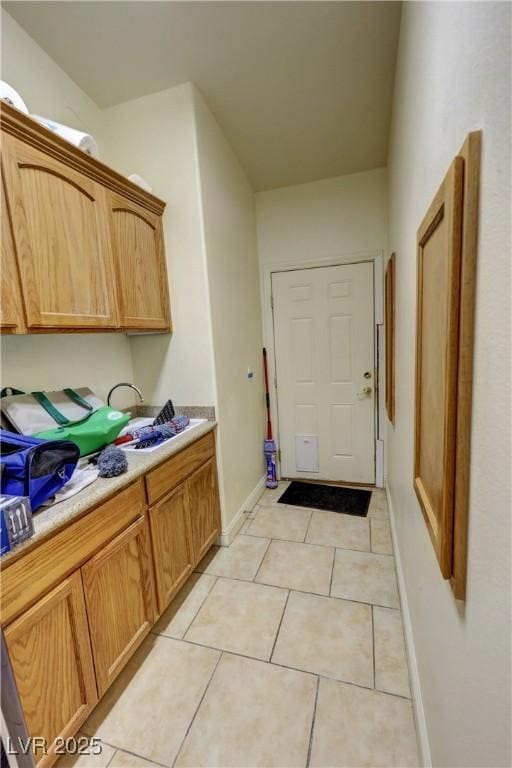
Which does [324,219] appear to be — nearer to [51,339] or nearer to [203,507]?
[51,339]

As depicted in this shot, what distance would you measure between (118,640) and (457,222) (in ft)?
5.82

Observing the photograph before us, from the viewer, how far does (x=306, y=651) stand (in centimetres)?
149

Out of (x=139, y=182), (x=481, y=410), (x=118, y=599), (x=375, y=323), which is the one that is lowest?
(x=118, y=599)

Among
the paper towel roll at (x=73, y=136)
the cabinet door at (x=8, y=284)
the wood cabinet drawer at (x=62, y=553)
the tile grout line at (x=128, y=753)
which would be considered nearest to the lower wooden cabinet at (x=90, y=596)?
the wood cabinet drawer at (x=62, y=553)

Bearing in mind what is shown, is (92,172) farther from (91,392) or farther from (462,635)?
(462,635)

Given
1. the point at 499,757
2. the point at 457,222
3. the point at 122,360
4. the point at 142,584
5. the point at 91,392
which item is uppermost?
the point at 457,222

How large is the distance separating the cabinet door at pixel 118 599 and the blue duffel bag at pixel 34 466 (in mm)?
328

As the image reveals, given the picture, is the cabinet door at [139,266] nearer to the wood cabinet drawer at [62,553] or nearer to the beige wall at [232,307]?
the beige wall at [232,307]

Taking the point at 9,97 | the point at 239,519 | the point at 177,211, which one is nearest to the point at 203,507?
the point at 239,519

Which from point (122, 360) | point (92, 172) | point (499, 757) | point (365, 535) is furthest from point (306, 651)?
point (92, 172)

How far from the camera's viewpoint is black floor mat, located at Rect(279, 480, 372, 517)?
105 inches

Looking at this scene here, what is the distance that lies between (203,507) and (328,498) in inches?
50.7

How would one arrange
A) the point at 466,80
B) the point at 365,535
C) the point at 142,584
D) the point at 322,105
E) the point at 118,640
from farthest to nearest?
the point at 365,535 < the point at 322,105 < the point at 142,584 < the point at 118,640 < the point at 466,80

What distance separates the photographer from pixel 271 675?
1.39 meters
